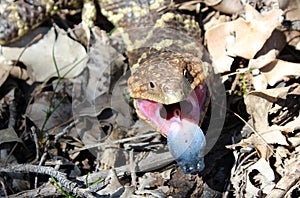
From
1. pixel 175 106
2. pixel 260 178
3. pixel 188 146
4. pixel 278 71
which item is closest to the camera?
pixel 188 146

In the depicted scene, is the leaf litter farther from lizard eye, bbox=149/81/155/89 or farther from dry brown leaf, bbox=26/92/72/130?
lizard eye, bbox=149/81/155/89

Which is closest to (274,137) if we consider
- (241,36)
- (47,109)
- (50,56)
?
(241,36)

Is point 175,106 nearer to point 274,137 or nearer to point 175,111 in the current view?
point 175,111

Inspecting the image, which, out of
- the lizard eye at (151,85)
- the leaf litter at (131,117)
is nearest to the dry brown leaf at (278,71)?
the leaf litter at (131,117)

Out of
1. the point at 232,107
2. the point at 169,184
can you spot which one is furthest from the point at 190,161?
the point at 232,107

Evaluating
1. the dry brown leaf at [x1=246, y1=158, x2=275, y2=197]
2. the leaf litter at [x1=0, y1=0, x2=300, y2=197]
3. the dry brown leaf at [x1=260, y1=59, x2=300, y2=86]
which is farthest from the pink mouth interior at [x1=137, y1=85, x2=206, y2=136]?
the dry brown leaf at [x1=260, y1=59, x2=300, y2=86]

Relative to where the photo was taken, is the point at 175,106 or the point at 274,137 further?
the point at 274,137

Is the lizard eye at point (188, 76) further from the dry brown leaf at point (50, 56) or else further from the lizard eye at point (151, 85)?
the dry brown leaf at point (50, 56)
